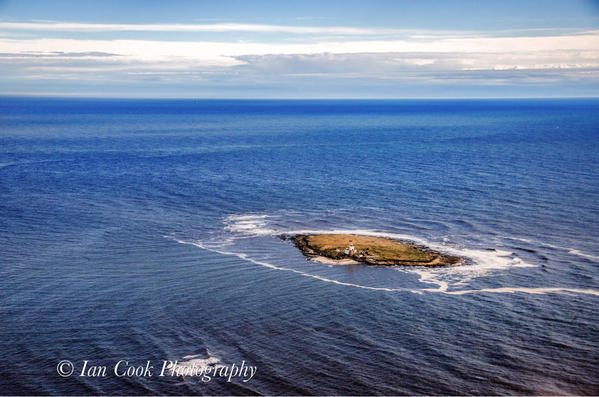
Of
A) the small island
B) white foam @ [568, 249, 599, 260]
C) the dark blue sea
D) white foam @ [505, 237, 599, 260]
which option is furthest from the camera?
white foam @ [505, 237, 599, 260]

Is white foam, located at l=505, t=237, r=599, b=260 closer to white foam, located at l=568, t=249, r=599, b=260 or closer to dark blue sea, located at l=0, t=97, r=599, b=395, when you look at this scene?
white foam, located at l=568, t=249, r=599, b=260

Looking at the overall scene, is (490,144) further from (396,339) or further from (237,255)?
(396,339)

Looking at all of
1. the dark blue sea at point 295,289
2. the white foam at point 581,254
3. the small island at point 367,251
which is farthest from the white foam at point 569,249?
the small island at point 367,251

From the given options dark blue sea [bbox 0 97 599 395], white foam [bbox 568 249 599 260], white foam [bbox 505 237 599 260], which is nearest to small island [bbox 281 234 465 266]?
dark blue sea [bbox 0 97 599 395]

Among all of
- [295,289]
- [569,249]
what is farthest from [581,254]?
[295,289]

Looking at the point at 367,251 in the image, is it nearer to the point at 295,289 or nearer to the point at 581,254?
the point at 295,289
